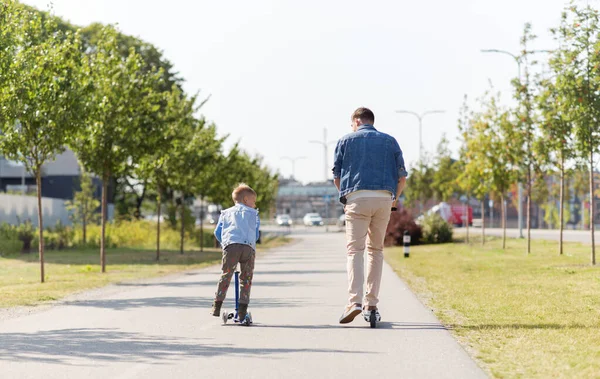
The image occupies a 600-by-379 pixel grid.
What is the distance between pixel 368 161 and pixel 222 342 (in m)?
2.37

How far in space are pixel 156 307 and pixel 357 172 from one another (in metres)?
3.93

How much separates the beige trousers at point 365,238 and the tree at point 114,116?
1250 centimetres

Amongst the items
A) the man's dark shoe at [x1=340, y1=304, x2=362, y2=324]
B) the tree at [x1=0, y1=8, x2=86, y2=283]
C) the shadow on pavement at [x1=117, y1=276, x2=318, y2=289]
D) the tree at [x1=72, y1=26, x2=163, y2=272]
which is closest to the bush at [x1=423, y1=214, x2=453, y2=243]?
the tree at [x1=72, y1=26, x2=163, y2=272]

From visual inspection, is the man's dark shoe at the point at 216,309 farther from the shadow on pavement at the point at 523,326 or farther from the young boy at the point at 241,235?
the shadow on pavement at the point at 523,326

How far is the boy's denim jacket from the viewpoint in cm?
1050

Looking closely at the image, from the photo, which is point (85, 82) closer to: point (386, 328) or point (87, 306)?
point (87, 306)

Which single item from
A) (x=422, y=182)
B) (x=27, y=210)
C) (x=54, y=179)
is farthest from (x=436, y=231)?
(x=54, y=179)

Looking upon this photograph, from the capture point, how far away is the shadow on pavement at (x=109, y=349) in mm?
7910

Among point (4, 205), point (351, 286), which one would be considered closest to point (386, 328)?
point (351, 286)

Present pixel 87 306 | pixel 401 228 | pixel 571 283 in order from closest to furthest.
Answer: pixel 87 306
pixel 571 283
pixel 401 228

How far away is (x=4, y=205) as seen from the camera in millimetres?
36125

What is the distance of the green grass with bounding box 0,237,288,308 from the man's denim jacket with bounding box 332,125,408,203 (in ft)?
19.0

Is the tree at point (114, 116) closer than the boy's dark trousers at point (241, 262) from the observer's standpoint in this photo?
No

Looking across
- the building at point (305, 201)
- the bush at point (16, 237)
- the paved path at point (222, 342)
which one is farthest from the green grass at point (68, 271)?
the building at point (305, 201)
